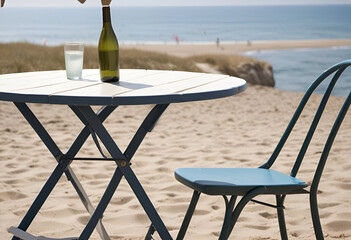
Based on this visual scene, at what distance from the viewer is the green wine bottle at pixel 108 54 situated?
6.23ft

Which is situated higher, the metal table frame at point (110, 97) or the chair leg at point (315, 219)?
the metal table frame at point (110, 97)

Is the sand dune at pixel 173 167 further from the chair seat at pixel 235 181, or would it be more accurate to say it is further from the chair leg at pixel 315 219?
the chair leg at pixel 315 219

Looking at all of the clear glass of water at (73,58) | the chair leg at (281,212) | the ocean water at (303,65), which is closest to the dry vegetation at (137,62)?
the ocean water at (303,65)

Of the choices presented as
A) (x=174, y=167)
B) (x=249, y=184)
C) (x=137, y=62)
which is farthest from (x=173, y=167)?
(x=137, y=62)

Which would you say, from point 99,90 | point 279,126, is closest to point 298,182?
point 99,90

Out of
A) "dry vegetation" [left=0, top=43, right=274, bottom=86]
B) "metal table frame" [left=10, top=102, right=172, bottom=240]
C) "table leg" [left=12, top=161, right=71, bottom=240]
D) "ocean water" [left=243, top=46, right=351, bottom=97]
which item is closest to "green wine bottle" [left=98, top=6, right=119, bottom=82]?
"metal table frame" [left=10, top=102, right=172, bottom=240]

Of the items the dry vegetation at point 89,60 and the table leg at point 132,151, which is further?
the dry vegetation at point 89,60

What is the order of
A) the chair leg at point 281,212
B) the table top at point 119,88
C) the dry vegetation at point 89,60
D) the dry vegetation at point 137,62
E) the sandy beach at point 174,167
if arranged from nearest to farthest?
1. the table top at point 119,88
2. the chair leg at point 281,212
3. the sandy beach at point 174,167
4. the dry vegetation at point 89,60
5. the dry vegetation at point 137,62

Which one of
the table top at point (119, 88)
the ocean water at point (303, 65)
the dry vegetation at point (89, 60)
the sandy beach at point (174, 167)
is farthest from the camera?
the ocean water at point (303, 65)

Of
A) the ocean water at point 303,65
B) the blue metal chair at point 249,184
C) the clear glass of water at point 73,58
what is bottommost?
the ocean water at point 303,65

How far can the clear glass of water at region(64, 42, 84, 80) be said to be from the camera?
1.98 meters

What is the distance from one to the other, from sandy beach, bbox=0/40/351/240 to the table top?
0.82 meters

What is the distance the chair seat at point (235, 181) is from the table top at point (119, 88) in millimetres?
300

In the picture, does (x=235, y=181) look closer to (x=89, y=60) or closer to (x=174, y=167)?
(x=174, y=167)
